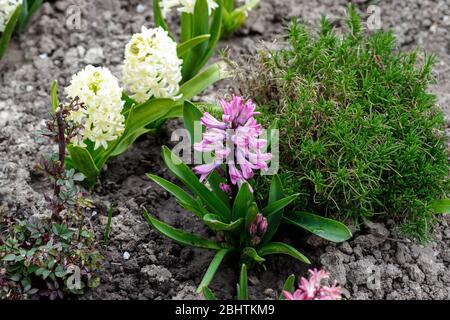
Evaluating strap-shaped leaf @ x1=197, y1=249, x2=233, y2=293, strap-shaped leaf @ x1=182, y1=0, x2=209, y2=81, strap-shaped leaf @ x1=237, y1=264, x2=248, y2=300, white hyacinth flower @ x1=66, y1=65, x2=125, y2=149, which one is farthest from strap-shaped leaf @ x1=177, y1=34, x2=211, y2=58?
strap-shaped leaf @ x1=237, y1=264, x2=248, y2=300

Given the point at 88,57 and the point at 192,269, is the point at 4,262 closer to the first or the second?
the point at 192,269

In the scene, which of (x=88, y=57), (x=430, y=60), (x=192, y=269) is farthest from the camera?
(x=88, y=57)

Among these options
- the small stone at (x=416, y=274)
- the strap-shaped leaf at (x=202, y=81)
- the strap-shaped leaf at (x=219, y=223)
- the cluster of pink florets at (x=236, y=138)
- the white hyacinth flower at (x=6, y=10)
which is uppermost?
the white hyacinth flower at (x=6, y=10)

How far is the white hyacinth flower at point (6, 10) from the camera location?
3.96 m

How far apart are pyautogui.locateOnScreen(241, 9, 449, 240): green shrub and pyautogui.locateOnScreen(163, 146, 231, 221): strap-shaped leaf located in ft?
0.76

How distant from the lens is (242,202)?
3.03 meters

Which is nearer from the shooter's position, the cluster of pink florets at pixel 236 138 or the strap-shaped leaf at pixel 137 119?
the cluster of pink florets at pixel 236 138

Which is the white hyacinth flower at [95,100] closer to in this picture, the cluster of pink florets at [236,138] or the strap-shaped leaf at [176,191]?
the strap-shaped leaf at [176,191]

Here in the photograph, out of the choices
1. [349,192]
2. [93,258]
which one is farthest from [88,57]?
[349,192]

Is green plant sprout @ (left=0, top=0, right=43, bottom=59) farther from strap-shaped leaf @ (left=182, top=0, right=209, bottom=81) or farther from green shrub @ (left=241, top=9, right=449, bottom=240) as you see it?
green shrub @ (left=241, top=9, right=449, bottom=240)

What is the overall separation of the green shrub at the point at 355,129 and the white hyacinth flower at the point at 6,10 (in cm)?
130

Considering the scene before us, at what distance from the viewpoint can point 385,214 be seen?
133 inches

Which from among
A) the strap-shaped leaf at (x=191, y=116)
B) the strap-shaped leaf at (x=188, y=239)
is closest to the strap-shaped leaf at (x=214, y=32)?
the strap-shaped leaf at (x=191, y=116)
